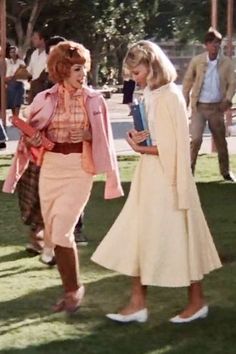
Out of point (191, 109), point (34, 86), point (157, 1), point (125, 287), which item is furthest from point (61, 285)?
point (157, 1)

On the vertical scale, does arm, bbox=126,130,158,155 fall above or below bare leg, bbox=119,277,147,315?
above

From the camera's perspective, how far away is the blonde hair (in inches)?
252

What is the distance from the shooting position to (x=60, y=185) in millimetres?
6980

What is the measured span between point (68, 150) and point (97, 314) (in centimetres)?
111

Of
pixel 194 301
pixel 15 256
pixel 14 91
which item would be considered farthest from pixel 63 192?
pixel 14 91

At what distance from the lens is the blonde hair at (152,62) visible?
6398 mm

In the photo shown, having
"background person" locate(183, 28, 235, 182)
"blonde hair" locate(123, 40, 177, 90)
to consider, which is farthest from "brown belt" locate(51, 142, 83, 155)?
"background person" locate(183, 28, 235, 182)

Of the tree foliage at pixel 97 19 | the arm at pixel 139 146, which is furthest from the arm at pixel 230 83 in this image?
the tree foliage at pixel 97 19

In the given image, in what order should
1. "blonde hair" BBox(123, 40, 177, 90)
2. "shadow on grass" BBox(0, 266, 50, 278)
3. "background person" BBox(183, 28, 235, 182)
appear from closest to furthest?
"blonde hair" BBox(123, 40, 177, 90) → "shadow on grass" BBox(0, 266, 50, 278) → "background person" BBox(183, 28, 235, 182)

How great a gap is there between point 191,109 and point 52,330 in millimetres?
7124

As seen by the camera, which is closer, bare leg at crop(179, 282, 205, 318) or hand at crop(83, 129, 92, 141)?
bare leg at crop(179, 282, 205, 318)

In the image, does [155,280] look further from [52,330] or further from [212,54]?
[212,54]

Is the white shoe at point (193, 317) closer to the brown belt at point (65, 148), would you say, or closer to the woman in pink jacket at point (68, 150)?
the woman in pink jacket at point (68, 150)

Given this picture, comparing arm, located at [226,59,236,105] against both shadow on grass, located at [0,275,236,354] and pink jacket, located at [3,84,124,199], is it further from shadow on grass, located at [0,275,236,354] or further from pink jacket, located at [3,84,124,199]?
pink jacket, located at [3,84,124,199]
